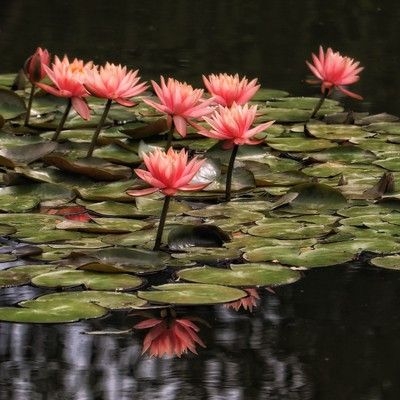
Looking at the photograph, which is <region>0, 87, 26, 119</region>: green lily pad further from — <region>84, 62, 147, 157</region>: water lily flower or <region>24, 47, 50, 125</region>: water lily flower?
<region>84, 62, 147, 157</region>: water lily flower

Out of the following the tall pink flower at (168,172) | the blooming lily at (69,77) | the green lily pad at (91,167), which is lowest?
the tall pink flower at (168,172)

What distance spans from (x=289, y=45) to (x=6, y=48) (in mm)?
1407

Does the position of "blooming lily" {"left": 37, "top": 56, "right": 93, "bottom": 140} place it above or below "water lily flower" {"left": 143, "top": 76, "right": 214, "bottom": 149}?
above

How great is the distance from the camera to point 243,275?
113 inches

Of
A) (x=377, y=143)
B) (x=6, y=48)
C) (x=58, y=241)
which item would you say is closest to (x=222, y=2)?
(x=6, y=48)

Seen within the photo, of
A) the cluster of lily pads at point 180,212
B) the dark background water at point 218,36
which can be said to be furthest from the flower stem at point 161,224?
the dark background water at point 218,36

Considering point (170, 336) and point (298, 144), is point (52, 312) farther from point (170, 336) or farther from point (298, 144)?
point (298, 144)

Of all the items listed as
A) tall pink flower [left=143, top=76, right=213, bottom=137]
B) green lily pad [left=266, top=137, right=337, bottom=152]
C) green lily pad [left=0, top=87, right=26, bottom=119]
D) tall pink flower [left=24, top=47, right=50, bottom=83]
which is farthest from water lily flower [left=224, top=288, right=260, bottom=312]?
green lily pad [left=0, top=87, right=26, bottom=119]

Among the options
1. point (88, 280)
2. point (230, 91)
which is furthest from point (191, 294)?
point (230, 91)

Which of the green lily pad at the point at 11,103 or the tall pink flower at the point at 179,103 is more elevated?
the green lily pad at the point at 11,103

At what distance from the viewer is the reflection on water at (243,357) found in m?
2.26

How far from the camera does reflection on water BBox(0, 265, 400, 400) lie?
7.41ft

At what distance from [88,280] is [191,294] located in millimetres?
237

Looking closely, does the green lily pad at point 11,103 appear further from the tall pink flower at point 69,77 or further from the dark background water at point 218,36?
the dark background water at point 218,36
